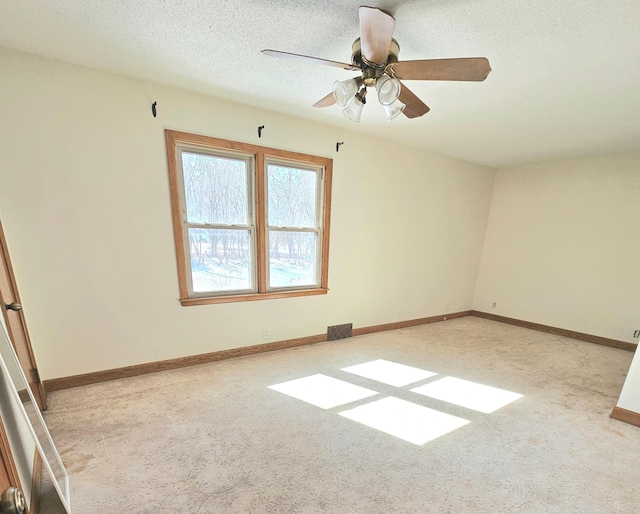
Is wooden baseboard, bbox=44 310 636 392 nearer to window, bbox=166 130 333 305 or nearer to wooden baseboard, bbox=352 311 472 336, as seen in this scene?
wooden baseboard, bbox=352 311 472 336

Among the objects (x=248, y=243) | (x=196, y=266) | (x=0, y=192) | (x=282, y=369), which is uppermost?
(x=0, y=192)

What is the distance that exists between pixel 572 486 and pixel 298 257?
262 centimetres

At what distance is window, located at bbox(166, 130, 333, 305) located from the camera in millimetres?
2377

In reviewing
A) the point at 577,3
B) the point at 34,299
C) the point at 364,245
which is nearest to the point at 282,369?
the point at 364,245

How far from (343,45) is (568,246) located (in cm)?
423

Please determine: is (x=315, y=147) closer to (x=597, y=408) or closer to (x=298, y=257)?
(x=298, y=257)

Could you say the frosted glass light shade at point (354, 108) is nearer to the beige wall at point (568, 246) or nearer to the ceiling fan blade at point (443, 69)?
the ceiling fan blade at point (443, 69)

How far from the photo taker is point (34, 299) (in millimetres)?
1935

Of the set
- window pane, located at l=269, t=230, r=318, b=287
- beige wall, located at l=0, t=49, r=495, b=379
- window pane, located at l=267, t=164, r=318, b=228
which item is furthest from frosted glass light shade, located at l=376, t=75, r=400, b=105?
window pane, located at l=269, t=230, r=318, b=287

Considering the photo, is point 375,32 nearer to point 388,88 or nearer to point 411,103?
point 388,88

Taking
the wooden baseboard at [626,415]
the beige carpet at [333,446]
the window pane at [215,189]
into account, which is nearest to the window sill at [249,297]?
the beige carpet at [333,446]

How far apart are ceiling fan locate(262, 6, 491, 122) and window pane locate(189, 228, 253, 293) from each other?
166 centimetres

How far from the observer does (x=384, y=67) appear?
1.38 m

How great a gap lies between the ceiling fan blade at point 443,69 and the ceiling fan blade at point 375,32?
0.12 meters
